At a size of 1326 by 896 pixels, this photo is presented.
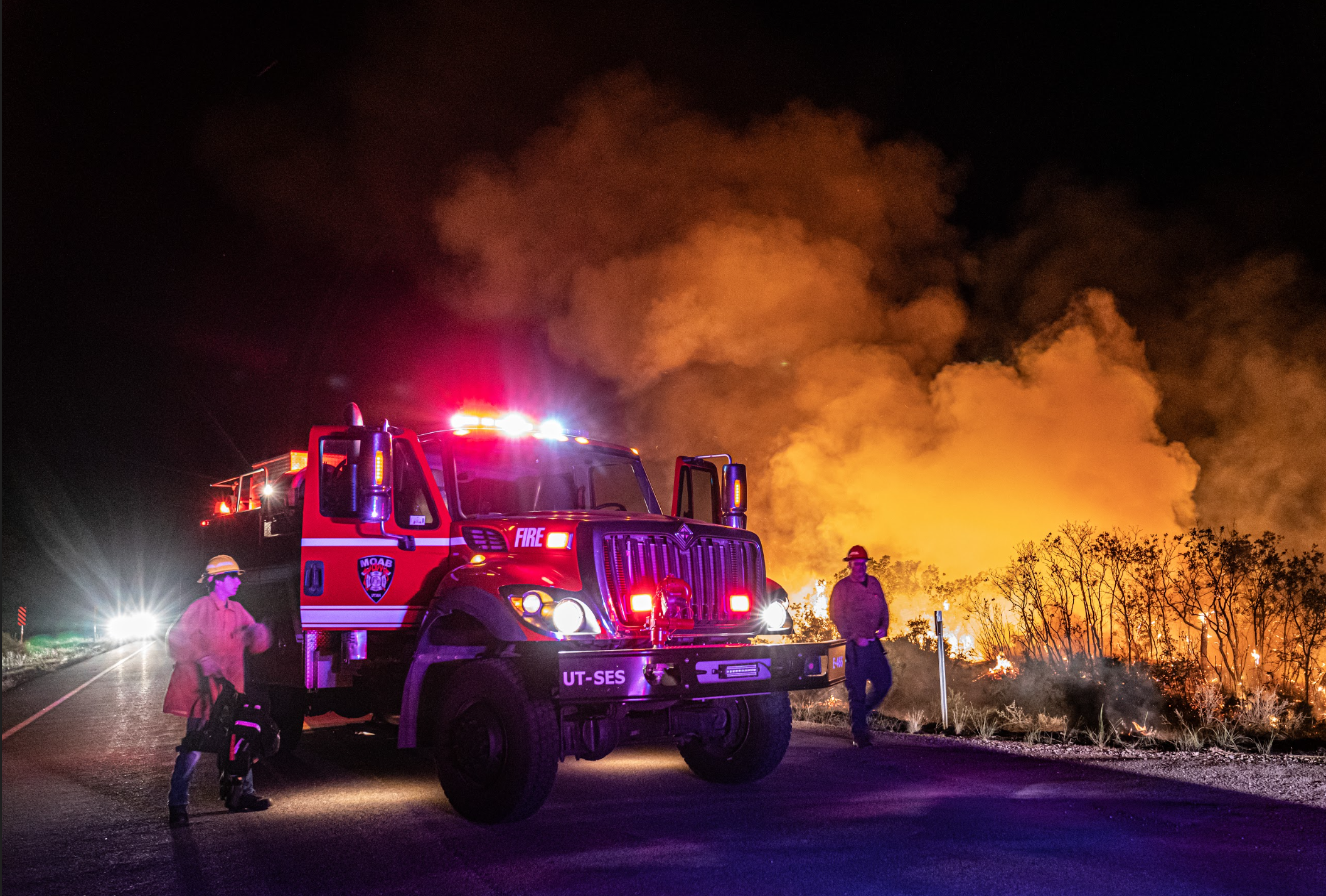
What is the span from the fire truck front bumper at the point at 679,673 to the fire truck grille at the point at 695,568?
597 mm

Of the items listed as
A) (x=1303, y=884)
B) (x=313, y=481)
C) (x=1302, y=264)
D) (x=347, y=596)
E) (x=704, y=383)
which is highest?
(x=1302, y=264)

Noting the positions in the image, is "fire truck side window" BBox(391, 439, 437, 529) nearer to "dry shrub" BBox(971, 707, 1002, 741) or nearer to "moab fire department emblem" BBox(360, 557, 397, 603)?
"moab fire department emblem" BBox(360, 557, 397, 603)

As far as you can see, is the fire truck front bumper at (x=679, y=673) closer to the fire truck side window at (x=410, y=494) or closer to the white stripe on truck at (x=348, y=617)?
the fire truck side window at (x=410, y=494)

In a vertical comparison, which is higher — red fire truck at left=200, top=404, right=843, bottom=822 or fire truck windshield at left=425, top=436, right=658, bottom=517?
fire truck windshield at left=425, top=436, right=658, bottom=517

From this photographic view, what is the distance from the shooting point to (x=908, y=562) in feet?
60.1

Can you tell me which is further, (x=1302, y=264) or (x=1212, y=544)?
(x=1302, y=264)

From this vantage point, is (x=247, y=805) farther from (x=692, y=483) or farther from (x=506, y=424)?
(x=692, y=483)

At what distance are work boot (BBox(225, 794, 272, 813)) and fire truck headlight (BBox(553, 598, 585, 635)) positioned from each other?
237cm

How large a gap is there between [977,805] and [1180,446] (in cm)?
1548

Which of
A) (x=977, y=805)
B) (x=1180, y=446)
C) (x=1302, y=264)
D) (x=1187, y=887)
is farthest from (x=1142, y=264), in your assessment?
(x=1187, y=887)

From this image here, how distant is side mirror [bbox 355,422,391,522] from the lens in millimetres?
6684

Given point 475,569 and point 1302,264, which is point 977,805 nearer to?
point 475,569

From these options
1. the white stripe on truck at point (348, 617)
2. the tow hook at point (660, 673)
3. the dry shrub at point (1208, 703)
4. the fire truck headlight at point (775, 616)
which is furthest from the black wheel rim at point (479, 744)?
the dry shrub at point (1208, 703)

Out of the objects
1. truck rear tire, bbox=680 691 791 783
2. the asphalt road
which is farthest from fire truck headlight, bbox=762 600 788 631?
the asphalt road
